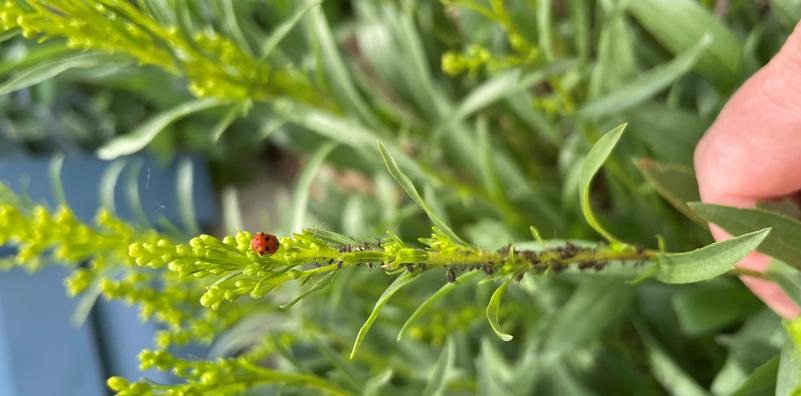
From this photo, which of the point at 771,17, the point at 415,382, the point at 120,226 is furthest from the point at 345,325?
the point at 771,17

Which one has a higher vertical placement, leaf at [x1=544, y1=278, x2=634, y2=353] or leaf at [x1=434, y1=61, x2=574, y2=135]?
leaf at [x1=434, y1=61, x2=574, y2=135]

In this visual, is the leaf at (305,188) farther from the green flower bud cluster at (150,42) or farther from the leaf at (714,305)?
the leaf at (714,305)

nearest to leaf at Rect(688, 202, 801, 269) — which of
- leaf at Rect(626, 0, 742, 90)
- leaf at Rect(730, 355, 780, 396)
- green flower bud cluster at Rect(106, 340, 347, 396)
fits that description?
leaf at Rect(730, 355, 780, 396)

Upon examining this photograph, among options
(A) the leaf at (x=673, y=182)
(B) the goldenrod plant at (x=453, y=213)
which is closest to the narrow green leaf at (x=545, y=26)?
(B) the goldenrod plant at (x=453, y=213)

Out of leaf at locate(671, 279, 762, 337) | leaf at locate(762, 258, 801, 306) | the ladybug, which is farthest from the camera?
leaf at locate(671, 279, 762, 337)

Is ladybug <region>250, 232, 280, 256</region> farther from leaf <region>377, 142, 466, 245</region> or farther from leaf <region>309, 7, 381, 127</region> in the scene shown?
leaf <region>309, 7, 381, 127</region>

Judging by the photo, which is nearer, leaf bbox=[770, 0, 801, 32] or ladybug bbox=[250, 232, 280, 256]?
ladybug bbox=[250, 232, 280, 256]

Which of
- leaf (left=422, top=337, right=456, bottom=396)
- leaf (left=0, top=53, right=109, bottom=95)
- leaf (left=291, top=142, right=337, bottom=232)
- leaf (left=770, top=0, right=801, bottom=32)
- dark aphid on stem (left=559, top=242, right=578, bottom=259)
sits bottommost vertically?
leaf (left=422, top=337, right=456, bottom=396)

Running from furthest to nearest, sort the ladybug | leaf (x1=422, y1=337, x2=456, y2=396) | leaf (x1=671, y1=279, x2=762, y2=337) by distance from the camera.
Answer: leaf (x1=671, y1=279, x2=762, y2=337)
leaf (x1=422, y1=337, x2=456, y2=396)
the ladybug

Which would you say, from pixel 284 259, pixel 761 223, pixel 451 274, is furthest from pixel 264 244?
pixel 761 223
